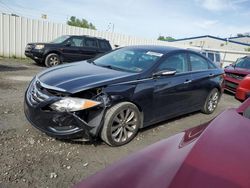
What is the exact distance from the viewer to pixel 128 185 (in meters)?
1.46

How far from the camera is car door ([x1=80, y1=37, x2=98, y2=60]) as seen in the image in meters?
13.0

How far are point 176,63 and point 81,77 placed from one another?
2017 mm

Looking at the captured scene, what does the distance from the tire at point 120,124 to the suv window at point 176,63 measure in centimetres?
97

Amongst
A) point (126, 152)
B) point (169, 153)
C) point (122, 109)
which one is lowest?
point (126, 152)

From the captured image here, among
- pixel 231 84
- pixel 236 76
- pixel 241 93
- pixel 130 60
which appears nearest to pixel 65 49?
pixel 231 84

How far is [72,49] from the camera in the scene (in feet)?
41.3

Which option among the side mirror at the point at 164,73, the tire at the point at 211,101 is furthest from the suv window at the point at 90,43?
the side mirror at the point at 164,73

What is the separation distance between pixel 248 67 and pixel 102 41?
7.21 metres

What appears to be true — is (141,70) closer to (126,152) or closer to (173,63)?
(173,63)

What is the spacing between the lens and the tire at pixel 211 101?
19.7 feet

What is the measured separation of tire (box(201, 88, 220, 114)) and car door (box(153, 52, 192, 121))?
89cm

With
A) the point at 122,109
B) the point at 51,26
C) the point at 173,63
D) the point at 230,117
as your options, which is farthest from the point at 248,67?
the point at 51,26

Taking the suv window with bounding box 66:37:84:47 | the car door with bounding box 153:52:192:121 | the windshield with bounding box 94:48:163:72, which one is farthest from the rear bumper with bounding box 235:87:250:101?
the suv window with bounding box 66:37:84:47

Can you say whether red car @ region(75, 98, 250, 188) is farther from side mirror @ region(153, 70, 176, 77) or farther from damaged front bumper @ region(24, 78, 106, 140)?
side mirror @ region(153, 70, 176, 77)
